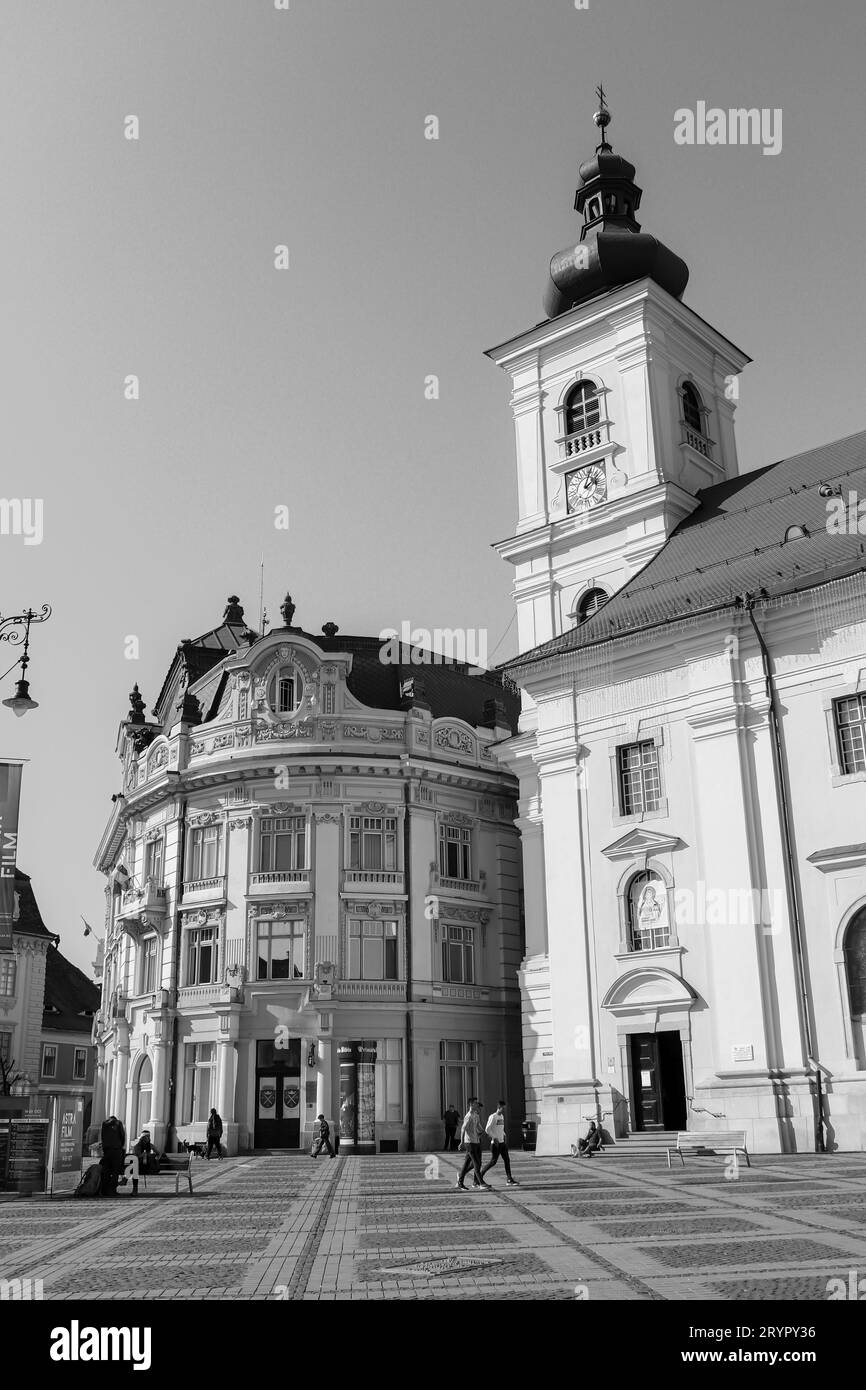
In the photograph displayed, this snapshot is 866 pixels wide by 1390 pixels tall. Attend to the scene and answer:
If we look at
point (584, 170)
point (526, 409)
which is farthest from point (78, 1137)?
point (584, 170)

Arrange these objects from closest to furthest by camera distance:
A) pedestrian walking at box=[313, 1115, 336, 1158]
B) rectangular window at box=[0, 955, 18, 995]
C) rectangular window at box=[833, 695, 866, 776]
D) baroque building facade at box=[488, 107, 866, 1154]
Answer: baroque building facade at box=[488, 107, 866, 1154]
rectangular window at box=[833, 695, 866, 776]
pedestrian walking at box=[313, 1115, 336, 1158]
rectangular window at box=[0, 955, 18, 995]

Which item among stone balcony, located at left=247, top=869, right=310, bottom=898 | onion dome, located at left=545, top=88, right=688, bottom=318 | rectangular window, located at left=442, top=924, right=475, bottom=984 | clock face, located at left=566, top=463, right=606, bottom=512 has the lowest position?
rectangular window, located at left=442, top=924, right=475, bottom=984

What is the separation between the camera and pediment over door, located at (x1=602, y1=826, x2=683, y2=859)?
30719mm

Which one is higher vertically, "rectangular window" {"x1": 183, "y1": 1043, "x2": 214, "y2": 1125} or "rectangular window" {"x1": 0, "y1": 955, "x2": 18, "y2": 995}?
"rectangular window" {"x1": 0, "y1": 955, "x2": 18, "y2": 995}

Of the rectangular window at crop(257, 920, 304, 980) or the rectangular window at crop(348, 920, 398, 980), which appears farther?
the rectangular window at crop(348, 920, 398, 980)

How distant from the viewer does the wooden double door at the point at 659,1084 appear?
2972cm

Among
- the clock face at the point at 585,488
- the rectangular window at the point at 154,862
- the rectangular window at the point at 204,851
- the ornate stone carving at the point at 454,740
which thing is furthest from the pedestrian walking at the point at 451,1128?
the clock face at the point at 585,488

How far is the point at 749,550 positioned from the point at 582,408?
36.1 ft

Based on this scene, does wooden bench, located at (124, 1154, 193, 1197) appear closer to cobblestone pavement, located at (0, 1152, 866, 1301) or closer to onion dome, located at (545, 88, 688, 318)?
cobblestone pavement, located at (0, 1152, 866, 1301)

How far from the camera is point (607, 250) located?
41656 millimetres

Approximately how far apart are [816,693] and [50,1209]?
1966 centimetres

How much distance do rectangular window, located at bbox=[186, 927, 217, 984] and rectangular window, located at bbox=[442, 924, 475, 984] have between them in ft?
26.0

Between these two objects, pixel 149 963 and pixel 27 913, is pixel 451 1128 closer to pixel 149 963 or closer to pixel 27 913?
pixel 149 963

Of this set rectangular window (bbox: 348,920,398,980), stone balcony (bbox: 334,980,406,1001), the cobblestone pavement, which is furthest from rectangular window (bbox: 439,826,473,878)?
the cobblestone pavement
